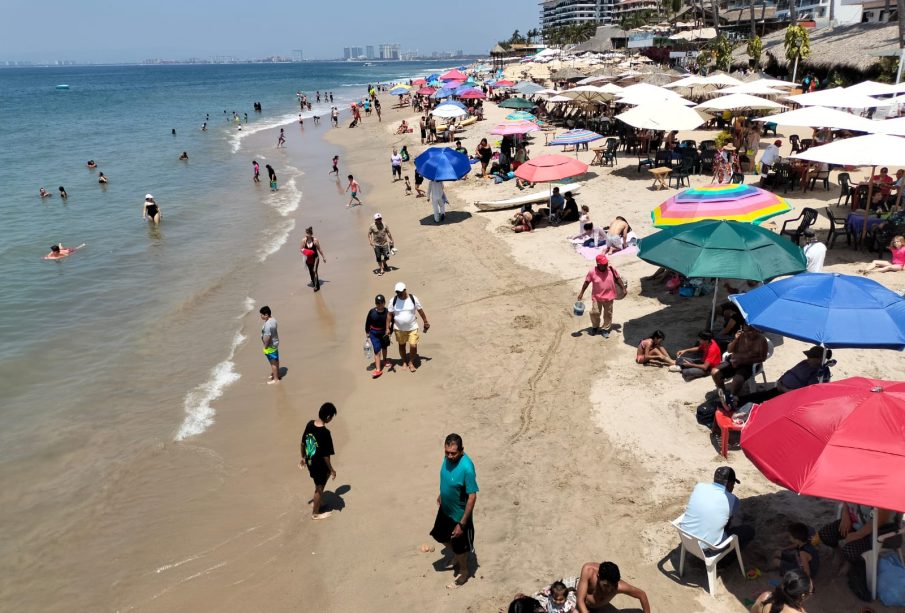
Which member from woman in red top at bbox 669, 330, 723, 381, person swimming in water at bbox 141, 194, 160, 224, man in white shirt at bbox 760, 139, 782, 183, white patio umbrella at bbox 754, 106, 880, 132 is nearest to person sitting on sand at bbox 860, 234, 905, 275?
white patio umbrella at bbox 754, 106, 880, 132

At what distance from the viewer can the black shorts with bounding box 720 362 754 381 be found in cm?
718

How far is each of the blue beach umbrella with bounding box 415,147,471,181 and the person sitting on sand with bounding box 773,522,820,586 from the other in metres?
12.6

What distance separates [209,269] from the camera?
1553 cm

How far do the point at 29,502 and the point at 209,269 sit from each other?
8.80 metres

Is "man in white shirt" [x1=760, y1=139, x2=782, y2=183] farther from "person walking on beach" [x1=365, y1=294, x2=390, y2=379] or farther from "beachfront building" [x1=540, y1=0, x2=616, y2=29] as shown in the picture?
"beachfront building" [x1=540, y1=0, x2=616, y2=29]

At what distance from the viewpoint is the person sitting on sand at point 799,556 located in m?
4.89

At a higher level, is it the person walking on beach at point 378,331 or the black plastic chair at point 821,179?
the black plastic chair at point 821,179

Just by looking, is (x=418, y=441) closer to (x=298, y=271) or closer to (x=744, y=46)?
(x=298, y=271)

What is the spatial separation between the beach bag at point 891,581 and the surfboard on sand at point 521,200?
12342mm

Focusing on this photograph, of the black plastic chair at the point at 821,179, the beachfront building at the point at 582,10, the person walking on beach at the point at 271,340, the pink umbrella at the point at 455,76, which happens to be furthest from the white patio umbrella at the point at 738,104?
the beachfront building at the point at 582,10

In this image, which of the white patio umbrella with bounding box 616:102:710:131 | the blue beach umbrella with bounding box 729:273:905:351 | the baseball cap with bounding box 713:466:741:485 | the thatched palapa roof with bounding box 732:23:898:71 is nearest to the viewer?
the baseball cap with bounding box 713:466:741:485

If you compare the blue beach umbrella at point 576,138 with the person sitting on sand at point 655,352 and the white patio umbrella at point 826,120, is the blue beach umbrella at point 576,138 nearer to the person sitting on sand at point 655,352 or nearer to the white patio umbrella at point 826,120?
the white patio umbrella at point 826,120

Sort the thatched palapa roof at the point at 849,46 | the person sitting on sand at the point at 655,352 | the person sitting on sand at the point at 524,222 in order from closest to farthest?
the person sitting on sand at the point at 655,352
the person sitting on sand at the point at 524,222
the thatched palapa roof at the point at 849,46

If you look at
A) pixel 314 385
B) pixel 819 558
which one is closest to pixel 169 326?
pixel 314 385
